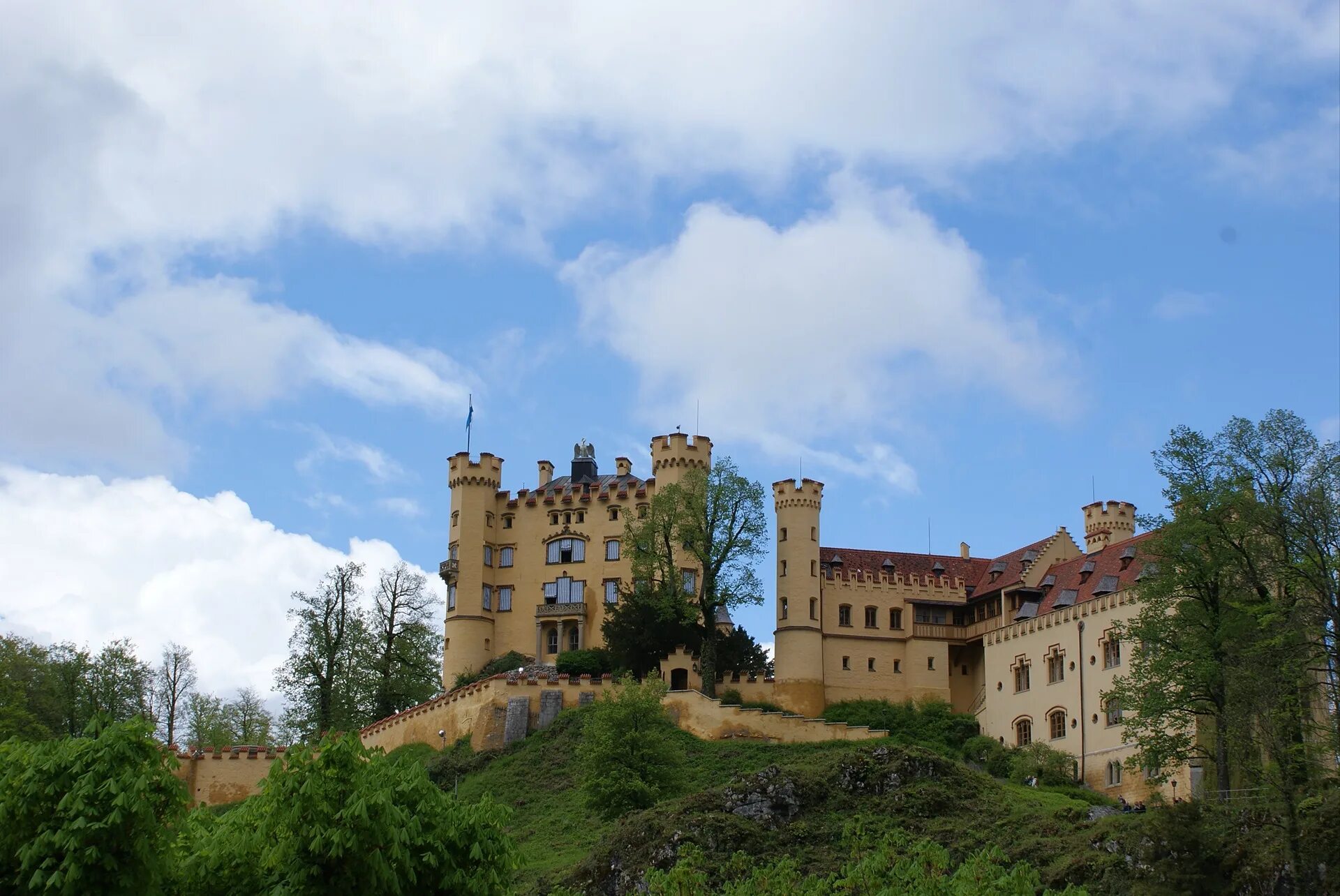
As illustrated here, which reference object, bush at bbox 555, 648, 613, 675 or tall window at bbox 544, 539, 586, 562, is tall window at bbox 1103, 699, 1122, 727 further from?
tall window at bbox 544, 539, 586, 562

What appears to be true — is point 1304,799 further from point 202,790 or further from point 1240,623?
point 202,790

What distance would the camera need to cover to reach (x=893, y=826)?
47156mm

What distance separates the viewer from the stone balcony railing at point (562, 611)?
275 ft

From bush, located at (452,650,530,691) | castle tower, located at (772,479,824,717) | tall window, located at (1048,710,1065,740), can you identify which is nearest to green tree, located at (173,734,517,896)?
tall window, located at (1048,710,1065,740)

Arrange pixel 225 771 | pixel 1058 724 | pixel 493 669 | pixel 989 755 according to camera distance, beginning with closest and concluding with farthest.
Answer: pixel 1058 724
pixel 989 755
pixel 225 771
pixel 493 669

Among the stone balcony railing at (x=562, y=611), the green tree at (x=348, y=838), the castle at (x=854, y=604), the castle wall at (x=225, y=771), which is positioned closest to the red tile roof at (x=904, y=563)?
the castle at (x=854, y=604)

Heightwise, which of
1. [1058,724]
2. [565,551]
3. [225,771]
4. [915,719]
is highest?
[565,551]

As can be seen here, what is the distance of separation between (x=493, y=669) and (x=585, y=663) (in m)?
6.13

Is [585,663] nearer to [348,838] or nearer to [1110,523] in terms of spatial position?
[1110,523]

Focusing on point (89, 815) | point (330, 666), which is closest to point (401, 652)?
point (330, 666)

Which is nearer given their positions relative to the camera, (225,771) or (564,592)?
(225,771)

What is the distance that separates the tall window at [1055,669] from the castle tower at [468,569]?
30593 millimetres

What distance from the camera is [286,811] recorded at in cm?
2511

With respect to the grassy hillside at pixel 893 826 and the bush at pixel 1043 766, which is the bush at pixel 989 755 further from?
the grassy hillside at pixel 893 826
